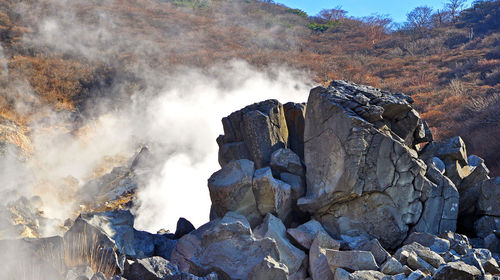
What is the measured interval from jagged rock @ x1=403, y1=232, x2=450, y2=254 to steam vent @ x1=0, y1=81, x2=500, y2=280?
0.07 ft

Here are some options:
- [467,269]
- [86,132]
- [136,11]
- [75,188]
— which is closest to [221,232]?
[467,269]

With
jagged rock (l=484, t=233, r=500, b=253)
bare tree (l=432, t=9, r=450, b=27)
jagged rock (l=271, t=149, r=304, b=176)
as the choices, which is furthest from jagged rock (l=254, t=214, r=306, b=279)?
bare tree (l=432, t=9, r=450, b=27)

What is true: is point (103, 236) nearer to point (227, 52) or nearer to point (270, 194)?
point (270, 194)

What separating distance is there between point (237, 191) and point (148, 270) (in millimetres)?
2813

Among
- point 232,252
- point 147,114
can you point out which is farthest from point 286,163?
point 147,114

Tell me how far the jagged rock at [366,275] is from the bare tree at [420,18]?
42.1 metres

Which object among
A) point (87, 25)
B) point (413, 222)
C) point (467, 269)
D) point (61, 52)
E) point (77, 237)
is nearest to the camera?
point (467, 269)

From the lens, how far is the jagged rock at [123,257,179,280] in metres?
4.68

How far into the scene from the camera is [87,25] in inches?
1204

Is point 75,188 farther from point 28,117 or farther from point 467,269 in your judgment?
point 467,269

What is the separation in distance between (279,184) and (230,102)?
12.9 m

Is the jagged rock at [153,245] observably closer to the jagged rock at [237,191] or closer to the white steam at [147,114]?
the jagged rock at [237,191]

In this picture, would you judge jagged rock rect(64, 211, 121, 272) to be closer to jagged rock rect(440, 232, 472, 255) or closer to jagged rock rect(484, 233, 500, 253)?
jagged rock rect(440, 232, 472, 255)

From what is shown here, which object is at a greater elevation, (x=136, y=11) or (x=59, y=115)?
(x=136, y=11)
